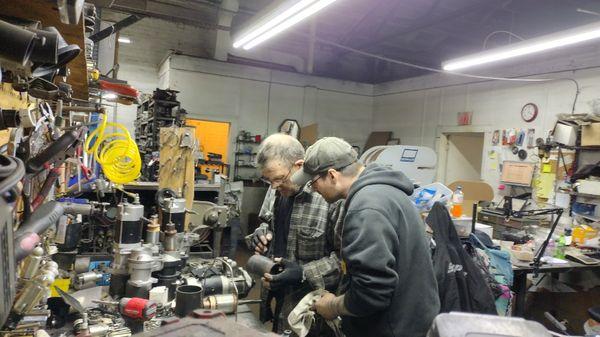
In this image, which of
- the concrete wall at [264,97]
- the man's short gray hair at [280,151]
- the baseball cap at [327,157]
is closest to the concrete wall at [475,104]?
the concrete wall at [264,97]

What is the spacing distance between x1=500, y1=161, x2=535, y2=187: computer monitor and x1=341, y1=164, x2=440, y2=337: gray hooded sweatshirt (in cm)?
415

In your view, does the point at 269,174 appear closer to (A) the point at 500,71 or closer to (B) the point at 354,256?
(B) the point at 354,256

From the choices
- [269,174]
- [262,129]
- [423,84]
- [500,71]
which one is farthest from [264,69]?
[269,174]

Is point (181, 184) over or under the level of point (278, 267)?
over

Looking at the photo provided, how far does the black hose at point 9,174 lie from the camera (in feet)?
1.60

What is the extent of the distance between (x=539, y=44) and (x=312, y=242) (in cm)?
306

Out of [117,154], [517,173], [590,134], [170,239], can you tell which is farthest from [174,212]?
[517,173]

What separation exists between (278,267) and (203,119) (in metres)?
5.10

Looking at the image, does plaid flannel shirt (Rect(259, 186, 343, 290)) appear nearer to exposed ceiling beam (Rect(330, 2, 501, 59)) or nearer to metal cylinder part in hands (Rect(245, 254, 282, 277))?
metal cylinder part in hands (Rect(245, 254, 282, 277))

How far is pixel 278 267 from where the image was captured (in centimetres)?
168

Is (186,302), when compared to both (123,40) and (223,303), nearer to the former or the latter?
(223,303)

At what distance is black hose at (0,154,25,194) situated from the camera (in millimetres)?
488

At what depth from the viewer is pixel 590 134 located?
393 cm

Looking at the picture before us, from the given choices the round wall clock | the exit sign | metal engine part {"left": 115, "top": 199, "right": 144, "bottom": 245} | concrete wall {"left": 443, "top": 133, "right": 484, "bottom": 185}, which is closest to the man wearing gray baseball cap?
metal engine part {"left": 115, "top": 199, "right": 144, "bottom": 245}
